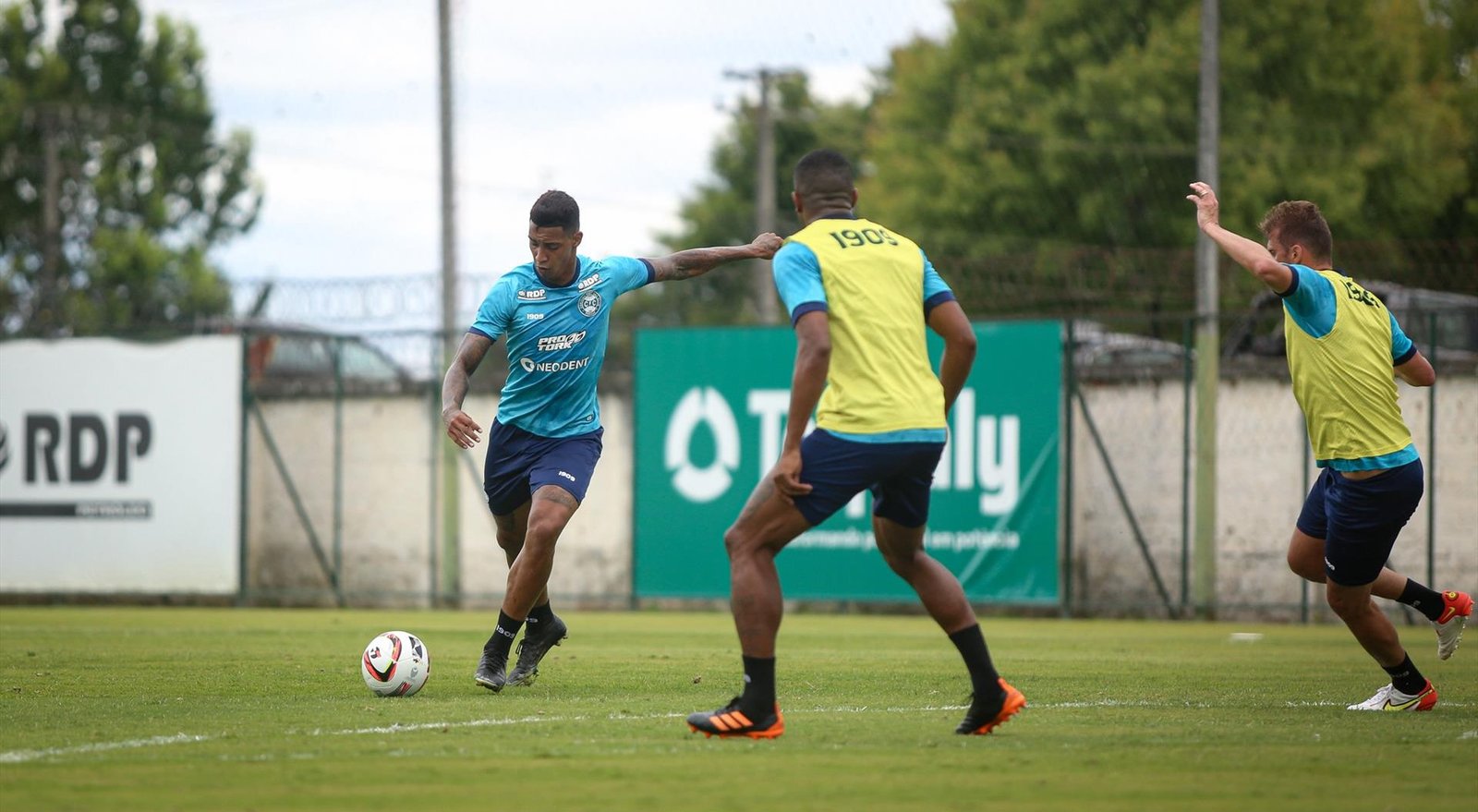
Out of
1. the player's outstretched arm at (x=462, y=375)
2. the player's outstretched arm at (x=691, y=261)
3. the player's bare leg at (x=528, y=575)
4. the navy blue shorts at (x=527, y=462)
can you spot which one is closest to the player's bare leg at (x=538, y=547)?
the player's bare leg at (x=528, y=575)

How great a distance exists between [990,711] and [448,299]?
15.1m

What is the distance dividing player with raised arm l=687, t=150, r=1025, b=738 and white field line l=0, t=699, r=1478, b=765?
0.89m

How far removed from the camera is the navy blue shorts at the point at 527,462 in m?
8.76

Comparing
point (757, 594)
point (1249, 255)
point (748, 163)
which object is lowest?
point (757, 594)

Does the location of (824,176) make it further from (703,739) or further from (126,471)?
(126,471)

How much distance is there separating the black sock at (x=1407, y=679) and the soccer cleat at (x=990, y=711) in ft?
7.39

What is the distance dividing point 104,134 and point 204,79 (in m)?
3.79

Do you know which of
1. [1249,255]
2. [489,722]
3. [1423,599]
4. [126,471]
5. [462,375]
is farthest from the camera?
[126,471]

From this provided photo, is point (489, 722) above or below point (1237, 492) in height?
below

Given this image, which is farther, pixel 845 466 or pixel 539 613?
pixel 539 613

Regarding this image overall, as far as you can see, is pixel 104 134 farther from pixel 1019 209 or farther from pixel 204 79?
pixel 1019 209

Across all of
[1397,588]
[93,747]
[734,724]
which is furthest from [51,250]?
[734,724]

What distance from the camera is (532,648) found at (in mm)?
8945

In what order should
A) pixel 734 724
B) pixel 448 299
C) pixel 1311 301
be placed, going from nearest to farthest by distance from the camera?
pixel 734 724 < pixel 1311 301 < pixel 448 299
